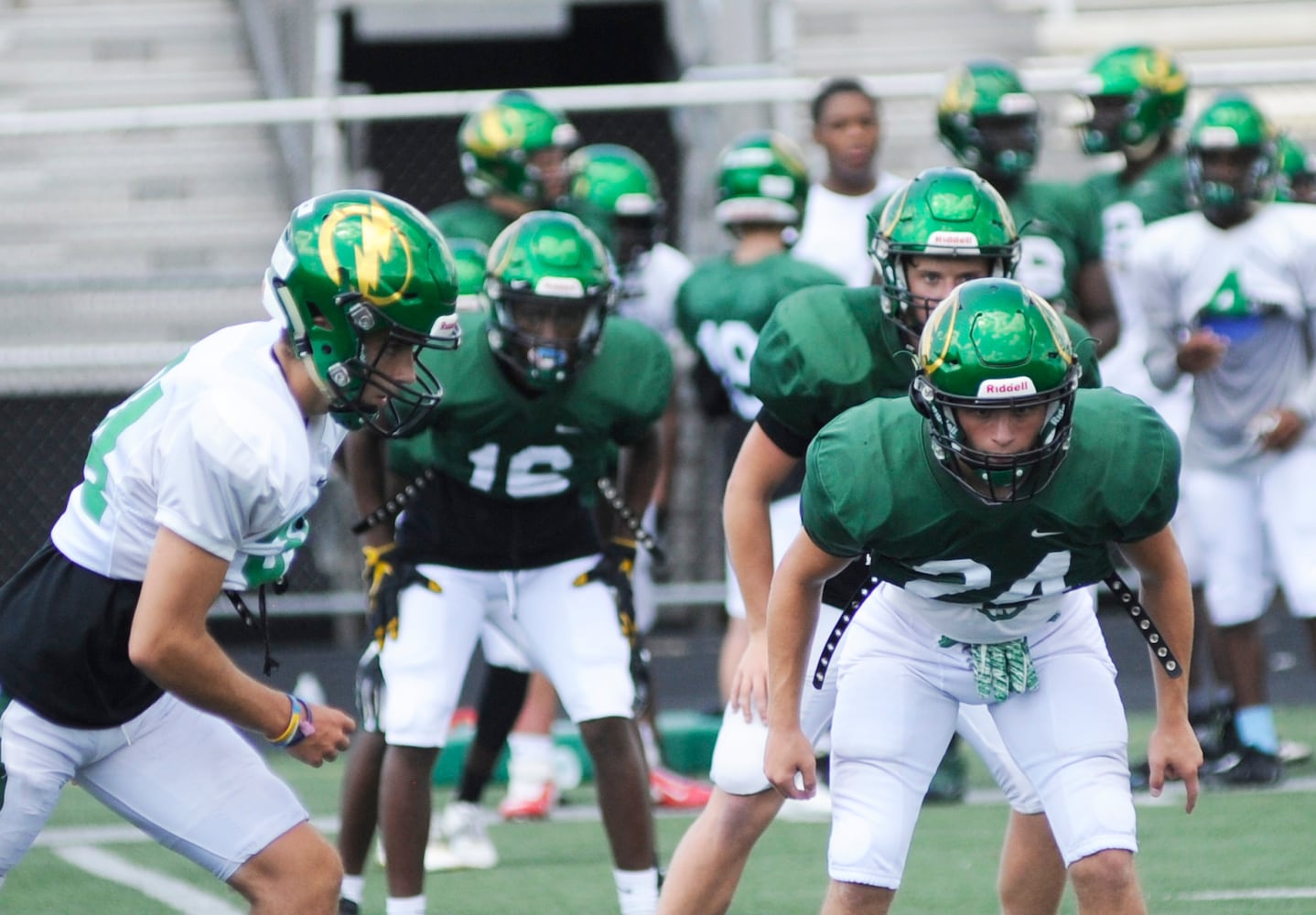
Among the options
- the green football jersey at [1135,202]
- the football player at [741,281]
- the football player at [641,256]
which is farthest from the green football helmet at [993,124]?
the football player at [641,256]

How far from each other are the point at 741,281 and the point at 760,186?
0.38 meters

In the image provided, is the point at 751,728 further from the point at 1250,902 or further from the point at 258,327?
the point at 1250,902

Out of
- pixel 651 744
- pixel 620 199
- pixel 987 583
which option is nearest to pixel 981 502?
pixel 987 583

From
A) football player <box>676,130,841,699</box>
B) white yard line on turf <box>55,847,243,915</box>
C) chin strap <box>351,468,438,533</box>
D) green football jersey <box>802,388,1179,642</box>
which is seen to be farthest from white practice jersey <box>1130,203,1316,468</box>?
white yard line on turf <box>55,847,243,915</box>

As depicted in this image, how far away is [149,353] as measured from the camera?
909 cm

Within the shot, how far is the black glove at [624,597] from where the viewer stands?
504cm

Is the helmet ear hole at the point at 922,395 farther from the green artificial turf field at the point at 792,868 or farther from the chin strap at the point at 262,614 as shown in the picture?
the green artificial turf field at the point at 792,868

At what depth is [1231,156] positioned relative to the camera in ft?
21.3

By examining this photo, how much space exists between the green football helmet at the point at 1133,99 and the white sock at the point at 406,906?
3992 millimetres

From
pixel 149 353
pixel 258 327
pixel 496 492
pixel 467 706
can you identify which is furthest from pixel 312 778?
pixel 258 327

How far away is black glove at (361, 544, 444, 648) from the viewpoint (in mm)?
4980

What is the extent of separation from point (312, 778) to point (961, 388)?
480cm

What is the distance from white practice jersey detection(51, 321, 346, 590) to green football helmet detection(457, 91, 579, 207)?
3302 mm

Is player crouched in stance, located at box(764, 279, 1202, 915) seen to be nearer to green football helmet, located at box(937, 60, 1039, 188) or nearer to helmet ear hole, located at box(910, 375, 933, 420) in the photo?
helmet ear hole, located at box(910, 375, 933, 420)
